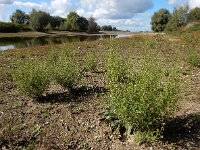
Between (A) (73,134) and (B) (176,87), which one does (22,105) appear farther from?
(B) (176,87)

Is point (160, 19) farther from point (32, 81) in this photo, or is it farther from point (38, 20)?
point (32, 81)

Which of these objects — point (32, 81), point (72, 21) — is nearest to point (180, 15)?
point (72, 21)

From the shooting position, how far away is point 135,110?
23.0 feet

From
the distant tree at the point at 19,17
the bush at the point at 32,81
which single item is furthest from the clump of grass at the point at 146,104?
the distant tree at the point at 19,17

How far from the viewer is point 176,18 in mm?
73062

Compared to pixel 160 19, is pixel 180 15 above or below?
above

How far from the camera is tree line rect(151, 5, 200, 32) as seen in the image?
226 feet

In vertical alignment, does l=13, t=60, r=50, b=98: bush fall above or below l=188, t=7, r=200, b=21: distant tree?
below

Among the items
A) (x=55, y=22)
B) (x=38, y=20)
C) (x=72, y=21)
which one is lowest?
(x=55, y=22)

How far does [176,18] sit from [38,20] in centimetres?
5863

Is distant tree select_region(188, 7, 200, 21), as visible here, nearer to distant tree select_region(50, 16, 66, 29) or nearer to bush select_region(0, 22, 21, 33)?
bush select_region(0, 22, 21, 33)

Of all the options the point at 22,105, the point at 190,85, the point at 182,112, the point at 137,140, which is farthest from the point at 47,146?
the point at 190,85

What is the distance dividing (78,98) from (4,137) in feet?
9.36

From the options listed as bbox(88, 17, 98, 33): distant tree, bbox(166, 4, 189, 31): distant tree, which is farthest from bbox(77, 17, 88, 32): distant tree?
bbox(166, 4, 189, 31): distant tree
